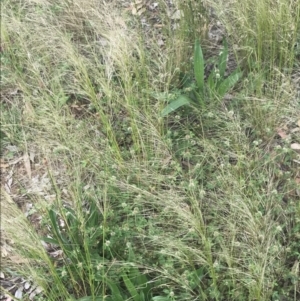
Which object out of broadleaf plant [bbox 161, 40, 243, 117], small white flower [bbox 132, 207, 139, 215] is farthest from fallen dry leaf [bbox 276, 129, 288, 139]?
small white flower [bbox 132, 207, 139, 215]

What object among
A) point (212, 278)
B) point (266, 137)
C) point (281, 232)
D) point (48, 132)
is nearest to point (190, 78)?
point (266, 137)

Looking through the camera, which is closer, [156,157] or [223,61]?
[156,157]

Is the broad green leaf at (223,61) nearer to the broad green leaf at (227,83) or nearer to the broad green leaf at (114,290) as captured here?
the broad green leaf at (227,83)

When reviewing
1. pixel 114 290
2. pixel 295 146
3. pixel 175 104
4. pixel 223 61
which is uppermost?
pixel 223 61

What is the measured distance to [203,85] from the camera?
267 cm

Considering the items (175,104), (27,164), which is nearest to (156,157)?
(175,104)

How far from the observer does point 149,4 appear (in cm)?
342

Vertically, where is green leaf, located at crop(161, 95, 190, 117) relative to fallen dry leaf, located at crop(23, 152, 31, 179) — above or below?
above

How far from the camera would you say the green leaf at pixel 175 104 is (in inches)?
99.1

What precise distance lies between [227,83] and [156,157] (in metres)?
0.57

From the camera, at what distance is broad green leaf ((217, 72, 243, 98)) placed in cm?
264

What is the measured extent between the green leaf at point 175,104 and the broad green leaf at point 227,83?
18 cm

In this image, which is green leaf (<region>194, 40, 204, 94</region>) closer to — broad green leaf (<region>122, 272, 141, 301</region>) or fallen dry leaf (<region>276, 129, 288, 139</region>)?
fallen dry leaf (<region>276, 129, 288, 139</region>)

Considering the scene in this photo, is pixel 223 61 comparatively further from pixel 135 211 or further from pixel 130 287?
pixel 130 287
